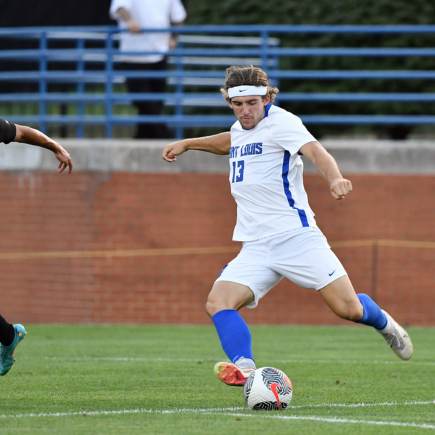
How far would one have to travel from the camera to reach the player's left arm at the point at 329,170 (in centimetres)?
587

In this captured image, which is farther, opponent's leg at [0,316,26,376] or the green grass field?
opponent's leg at [0,316,26,376]

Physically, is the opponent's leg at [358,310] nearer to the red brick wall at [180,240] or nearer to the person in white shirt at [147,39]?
the red brick wall at [180,240]

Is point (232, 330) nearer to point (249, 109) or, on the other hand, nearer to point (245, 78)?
point (249, 109)

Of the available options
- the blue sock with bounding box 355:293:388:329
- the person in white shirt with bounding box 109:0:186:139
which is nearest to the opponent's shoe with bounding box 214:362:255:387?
the blue sock with bounding box 355:293:388:329

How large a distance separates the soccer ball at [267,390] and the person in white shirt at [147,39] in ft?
26.4

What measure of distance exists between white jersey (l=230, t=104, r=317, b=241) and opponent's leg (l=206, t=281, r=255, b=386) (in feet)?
1.29

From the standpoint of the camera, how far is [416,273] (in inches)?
532

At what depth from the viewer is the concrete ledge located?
13.3 m

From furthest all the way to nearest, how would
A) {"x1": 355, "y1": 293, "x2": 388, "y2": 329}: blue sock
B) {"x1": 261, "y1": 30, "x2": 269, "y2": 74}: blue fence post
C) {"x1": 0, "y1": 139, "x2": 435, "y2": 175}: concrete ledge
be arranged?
{"x1": 261, "y1": 30, "x2": 269, "y2": 74}: blue fence post < {"x1": 0, "y1": 139, "x2": 435, "y2": 175}: concrete ledge < {"x1": 355, "y1": 293, "x2": 388, "y2": 329}: blue sock

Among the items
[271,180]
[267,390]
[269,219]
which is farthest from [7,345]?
[271,180]

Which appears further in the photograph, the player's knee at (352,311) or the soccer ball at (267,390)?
the player's knee at (352,311)

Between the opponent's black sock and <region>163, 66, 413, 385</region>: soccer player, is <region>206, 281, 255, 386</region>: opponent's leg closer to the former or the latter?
<region>163, 66, 413, 385</region>: soccer player

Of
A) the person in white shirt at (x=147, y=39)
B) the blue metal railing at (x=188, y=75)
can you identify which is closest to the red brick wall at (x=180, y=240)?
the blue metal railing at (x=188, y=75)

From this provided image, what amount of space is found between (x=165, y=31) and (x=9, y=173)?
3100mm
